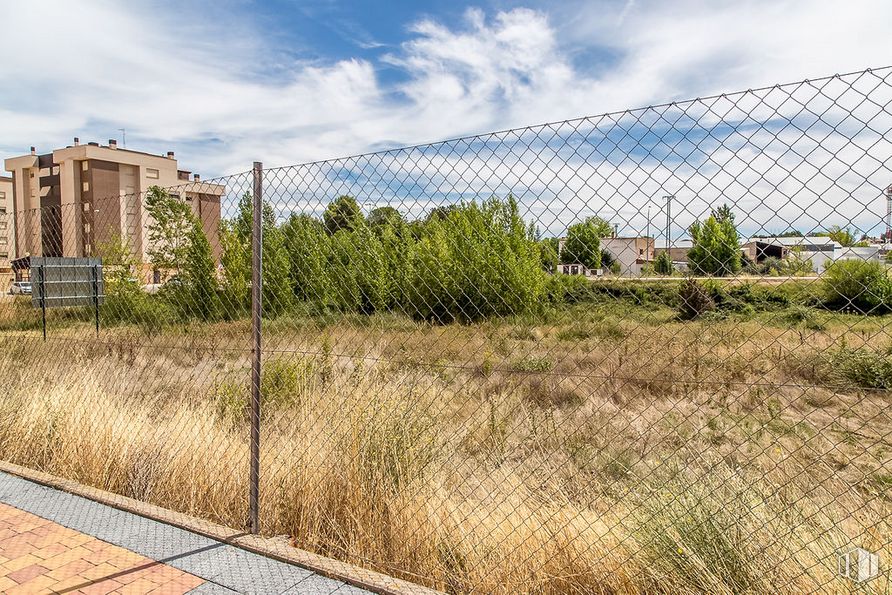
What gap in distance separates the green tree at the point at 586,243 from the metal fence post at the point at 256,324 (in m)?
1.57

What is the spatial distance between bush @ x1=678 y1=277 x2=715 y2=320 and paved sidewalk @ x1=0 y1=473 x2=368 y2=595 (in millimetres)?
1967

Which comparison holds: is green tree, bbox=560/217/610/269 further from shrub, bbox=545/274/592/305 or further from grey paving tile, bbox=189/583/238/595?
grey paving tile, bbox=189/583/238/595

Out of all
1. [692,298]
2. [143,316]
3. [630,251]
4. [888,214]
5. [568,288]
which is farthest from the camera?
[143,316]

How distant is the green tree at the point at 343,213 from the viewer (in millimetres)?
3404

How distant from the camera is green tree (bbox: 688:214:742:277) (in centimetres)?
229

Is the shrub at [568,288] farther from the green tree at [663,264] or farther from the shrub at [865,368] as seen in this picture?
the shrub at [865,368]

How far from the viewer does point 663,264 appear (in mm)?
2371

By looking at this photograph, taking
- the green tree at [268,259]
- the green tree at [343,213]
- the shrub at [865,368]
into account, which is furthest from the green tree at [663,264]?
the shrub at [865,368]

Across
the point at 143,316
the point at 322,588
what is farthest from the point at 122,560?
the point at 143,316

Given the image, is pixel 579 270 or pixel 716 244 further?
pixel 579 270

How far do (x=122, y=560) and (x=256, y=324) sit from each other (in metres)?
1.28

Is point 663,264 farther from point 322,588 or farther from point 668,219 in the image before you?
point 322,588

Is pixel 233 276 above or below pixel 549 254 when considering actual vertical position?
below

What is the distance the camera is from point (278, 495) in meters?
3.31
